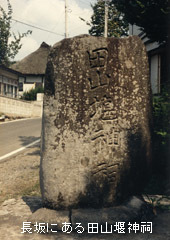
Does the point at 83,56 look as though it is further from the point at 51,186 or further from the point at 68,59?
the point at 51,186

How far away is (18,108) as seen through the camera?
78.9ft

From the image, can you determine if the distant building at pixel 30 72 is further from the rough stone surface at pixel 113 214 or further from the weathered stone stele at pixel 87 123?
the rough stone surface at pixel 113 214

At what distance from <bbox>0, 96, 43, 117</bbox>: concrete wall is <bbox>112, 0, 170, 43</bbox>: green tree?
17.1m

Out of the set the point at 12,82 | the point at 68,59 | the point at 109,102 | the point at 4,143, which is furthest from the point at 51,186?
the point at 12,82

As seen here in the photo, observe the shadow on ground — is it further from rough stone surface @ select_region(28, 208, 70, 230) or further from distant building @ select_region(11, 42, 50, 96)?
distant building @ select_region(11, 42, 50, 96)

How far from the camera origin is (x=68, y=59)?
3227 millimetres

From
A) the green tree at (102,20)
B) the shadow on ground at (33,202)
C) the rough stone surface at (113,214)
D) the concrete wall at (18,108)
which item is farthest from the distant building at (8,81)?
the rough stone surface at (113,214)

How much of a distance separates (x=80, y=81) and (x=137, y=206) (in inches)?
67.1

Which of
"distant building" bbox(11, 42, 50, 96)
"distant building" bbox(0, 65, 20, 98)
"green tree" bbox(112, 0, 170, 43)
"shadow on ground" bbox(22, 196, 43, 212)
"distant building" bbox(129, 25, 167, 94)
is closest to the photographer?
"shadow on ground" bbox(22, 196, 43, 212)

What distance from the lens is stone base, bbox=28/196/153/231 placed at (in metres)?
3.08

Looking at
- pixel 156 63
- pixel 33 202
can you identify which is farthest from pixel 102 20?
pixel 33 202

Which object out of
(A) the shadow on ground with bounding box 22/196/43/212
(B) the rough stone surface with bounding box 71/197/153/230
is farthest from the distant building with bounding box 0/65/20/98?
(B) the rough stone surface with bounding box 71/197/153/230

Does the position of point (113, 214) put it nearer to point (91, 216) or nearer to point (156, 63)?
point (91, 216)

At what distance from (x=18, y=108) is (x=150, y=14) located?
1990 centimetres
